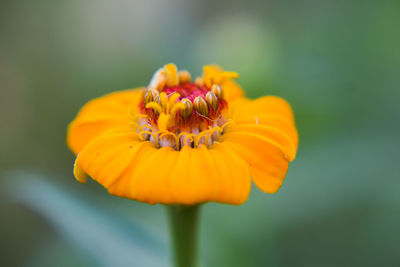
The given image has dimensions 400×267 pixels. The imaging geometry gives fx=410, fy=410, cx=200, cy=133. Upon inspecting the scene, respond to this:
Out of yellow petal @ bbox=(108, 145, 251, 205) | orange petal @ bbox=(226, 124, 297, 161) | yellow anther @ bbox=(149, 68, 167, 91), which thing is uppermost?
yellow anther @ bbox=(149, 68, 167, 91)

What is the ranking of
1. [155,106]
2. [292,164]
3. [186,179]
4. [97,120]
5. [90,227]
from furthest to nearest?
[292,164]
[90,227]
[97,120]
[155,106]
[186,179]

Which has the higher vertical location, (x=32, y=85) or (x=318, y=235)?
(x=32, y=85)

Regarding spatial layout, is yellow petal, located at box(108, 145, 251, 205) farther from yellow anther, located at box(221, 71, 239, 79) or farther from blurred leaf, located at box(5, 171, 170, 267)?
blurred leaf, located at box(5, 171, 170, 267)

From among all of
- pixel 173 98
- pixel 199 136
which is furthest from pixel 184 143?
pixel 173 98

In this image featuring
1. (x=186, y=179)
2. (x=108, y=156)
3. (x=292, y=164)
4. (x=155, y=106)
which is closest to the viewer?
(x=186, y=179)

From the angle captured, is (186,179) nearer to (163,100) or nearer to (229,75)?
(163,100)

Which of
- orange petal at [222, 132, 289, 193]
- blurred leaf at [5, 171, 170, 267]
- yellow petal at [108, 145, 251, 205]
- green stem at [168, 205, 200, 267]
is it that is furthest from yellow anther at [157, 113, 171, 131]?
blurred leaf at [5, 171, 170, 267]

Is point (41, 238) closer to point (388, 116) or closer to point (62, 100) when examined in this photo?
point (62, 100)

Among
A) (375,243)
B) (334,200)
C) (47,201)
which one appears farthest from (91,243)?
(375,243)
